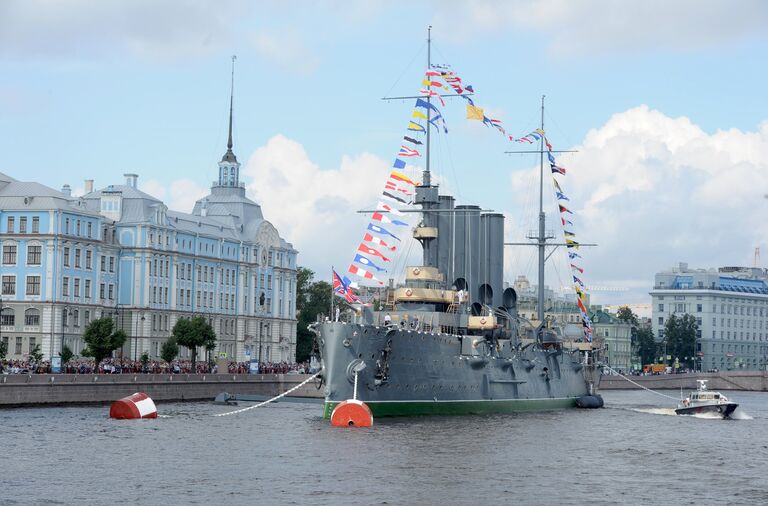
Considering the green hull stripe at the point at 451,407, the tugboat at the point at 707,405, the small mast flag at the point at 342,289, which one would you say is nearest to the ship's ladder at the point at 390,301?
the green hull stripe at the point at 451,407

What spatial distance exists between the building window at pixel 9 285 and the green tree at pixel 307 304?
49.6 m

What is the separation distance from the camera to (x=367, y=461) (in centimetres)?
4991

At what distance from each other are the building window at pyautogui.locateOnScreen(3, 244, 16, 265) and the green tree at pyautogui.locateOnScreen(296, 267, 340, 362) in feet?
163

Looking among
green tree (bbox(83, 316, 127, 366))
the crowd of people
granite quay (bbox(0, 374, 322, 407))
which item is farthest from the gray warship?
green tree (bbox(83, 316, 127, 366))

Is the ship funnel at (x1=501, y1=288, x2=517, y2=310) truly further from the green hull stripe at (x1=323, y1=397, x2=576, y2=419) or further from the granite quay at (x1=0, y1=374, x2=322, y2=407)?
the granite quay at (x1=0, y1=374, x2=322, y2=407)

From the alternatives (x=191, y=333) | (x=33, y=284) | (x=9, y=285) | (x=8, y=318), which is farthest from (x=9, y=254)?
(x=191, y=333)

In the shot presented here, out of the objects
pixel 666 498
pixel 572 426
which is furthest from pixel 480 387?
pixel 666 498

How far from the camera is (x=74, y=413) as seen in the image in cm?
7006

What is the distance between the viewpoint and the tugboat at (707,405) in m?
82.9

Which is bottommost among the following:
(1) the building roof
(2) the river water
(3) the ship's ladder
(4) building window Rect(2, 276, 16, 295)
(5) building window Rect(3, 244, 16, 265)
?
(2) the river water

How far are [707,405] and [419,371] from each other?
22.9 m

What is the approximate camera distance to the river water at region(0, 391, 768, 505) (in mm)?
42562

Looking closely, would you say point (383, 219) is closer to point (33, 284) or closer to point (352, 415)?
point (352, 415)

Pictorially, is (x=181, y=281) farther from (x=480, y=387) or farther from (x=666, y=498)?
(x=666, y=498)
